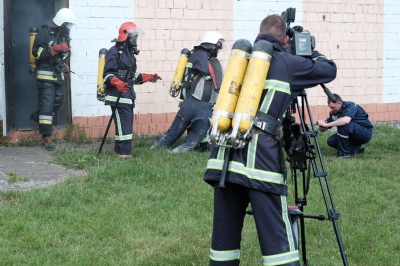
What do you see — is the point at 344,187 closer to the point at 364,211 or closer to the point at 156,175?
the point at 364,211

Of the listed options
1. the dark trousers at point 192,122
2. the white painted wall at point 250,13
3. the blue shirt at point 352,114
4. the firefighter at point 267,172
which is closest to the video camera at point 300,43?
the firefighter at point 267,172

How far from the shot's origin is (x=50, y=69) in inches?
434

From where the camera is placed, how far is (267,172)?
15.5 ft

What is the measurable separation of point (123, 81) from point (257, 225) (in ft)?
19.3

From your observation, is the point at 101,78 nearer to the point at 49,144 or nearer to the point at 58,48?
the point at 58,48

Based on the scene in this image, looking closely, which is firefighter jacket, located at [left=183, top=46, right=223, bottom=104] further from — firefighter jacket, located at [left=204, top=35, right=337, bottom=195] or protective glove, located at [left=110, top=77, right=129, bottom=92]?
firefighter jacket, located at [left=204, top=35, right=337, bottom=195]

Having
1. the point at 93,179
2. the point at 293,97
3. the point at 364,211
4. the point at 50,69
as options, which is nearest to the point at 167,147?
the point at 50,69

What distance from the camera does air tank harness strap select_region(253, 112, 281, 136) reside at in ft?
15.5

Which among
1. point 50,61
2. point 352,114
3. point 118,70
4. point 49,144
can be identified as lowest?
point 49,144

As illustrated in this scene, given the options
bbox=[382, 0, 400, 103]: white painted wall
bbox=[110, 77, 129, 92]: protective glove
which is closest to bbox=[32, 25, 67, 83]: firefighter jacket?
bbox=[110, 77, 129, 92]: protective glove

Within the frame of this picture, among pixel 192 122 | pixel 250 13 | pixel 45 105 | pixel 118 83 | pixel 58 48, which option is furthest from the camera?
pixel 250 13

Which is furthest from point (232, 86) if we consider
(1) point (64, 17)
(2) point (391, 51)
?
(2) point (391, 51)

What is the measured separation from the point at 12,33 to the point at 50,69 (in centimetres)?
124

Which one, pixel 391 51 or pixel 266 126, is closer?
pixel 266 126
